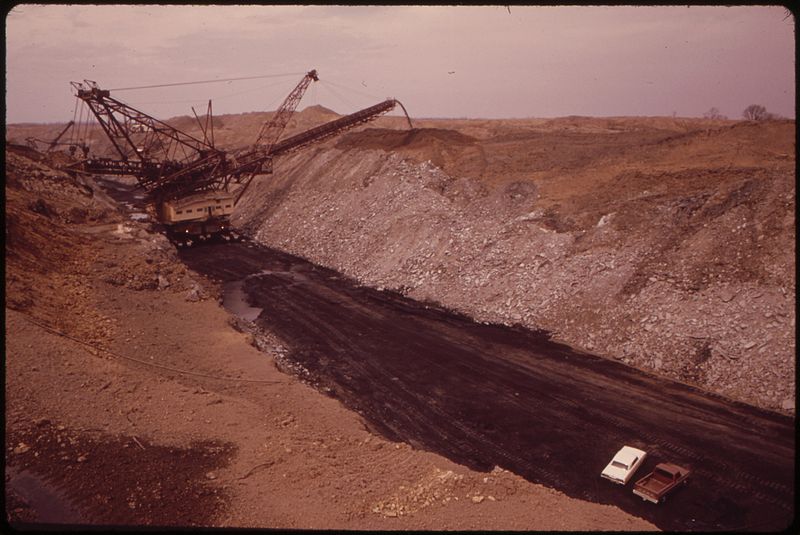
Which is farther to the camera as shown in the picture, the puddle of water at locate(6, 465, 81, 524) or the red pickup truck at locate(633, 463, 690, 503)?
the red pickup truck at locate(633, 463, 690, 503)

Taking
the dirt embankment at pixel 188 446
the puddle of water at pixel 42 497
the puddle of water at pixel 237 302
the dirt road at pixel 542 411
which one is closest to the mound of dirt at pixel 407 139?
the puddle of water at pixel 237 302

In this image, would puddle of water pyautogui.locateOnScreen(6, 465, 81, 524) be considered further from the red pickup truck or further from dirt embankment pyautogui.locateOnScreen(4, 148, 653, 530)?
the red pickup truck

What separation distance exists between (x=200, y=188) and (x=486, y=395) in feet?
85.9

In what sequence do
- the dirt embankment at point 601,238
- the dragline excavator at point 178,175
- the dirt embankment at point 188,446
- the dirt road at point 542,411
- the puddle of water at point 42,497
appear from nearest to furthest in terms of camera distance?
the puddle of water at point 42,497 < the dirt embankment at point 188,446 < the dirt road at point 542,411 < the dirt embankment at point 601,238 < the dragline excavator at point 178,175

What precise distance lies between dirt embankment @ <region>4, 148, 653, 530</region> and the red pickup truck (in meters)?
2.38

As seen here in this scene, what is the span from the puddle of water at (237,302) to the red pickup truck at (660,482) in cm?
1676

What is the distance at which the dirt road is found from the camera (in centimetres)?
1201

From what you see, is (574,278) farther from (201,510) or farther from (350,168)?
(350,168)

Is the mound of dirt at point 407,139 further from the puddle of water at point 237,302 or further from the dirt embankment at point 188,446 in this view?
the dirt embankment at point 188,446

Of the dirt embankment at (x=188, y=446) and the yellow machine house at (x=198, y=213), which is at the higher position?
the yellow machine house at (x=198, y=213)

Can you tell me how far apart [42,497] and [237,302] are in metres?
16.0

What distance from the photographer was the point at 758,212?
20188 millimetres

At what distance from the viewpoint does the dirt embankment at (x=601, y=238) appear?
1742 centimetres

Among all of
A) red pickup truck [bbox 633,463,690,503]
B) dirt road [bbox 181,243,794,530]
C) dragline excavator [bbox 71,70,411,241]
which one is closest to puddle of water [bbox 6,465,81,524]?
dirt road [bbox 181,243,794,530]
